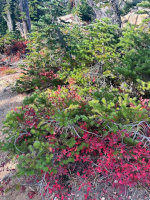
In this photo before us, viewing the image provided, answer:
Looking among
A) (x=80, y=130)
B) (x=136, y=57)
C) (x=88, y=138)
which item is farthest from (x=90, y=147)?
(x=136, y=57)

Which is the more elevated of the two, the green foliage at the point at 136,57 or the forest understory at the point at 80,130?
the green foliage at the point at 136,57

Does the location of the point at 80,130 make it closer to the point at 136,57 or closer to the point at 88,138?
the point at 88,138

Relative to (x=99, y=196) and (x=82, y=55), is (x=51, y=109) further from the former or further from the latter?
(x=82, y=55)

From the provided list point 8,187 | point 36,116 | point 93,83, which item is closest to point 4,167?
point 8,187

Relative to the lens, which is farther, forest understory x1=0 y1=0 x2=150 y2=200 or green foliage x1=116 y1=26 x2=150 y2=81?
green foliage x1=116 y1=26 x2=150 y2=81

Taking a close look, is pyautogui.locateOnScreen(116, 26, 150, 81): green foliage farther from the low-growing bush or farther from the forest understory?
the low-growing bush

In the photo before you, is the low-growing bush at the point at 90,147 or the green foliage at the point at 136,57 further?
the green foliage at the point at 136,57

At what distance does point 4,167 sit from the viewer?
3881 mm

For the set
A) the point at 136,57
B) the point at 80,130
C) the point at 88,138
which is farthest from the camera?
the point at 136,57

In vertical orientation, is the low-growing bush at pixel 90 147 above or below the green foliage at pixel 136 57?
below

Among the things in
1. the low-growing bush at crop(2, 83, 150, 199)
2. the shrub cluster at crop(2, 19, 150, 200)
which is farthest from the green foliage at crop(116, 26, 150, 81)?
the low-growing bush at crop(2, 83, 150, 199)

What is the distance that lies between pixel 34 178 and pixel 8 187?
62cm

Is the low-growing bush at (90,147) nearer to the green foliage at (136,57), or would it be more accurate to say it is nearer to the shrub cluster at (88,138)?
the shrub cluster at (88,138)

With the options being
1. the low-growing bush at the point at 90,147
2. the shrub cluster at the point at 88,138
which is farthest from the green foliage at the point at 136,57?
the low-growing bush at the point at 90,147
